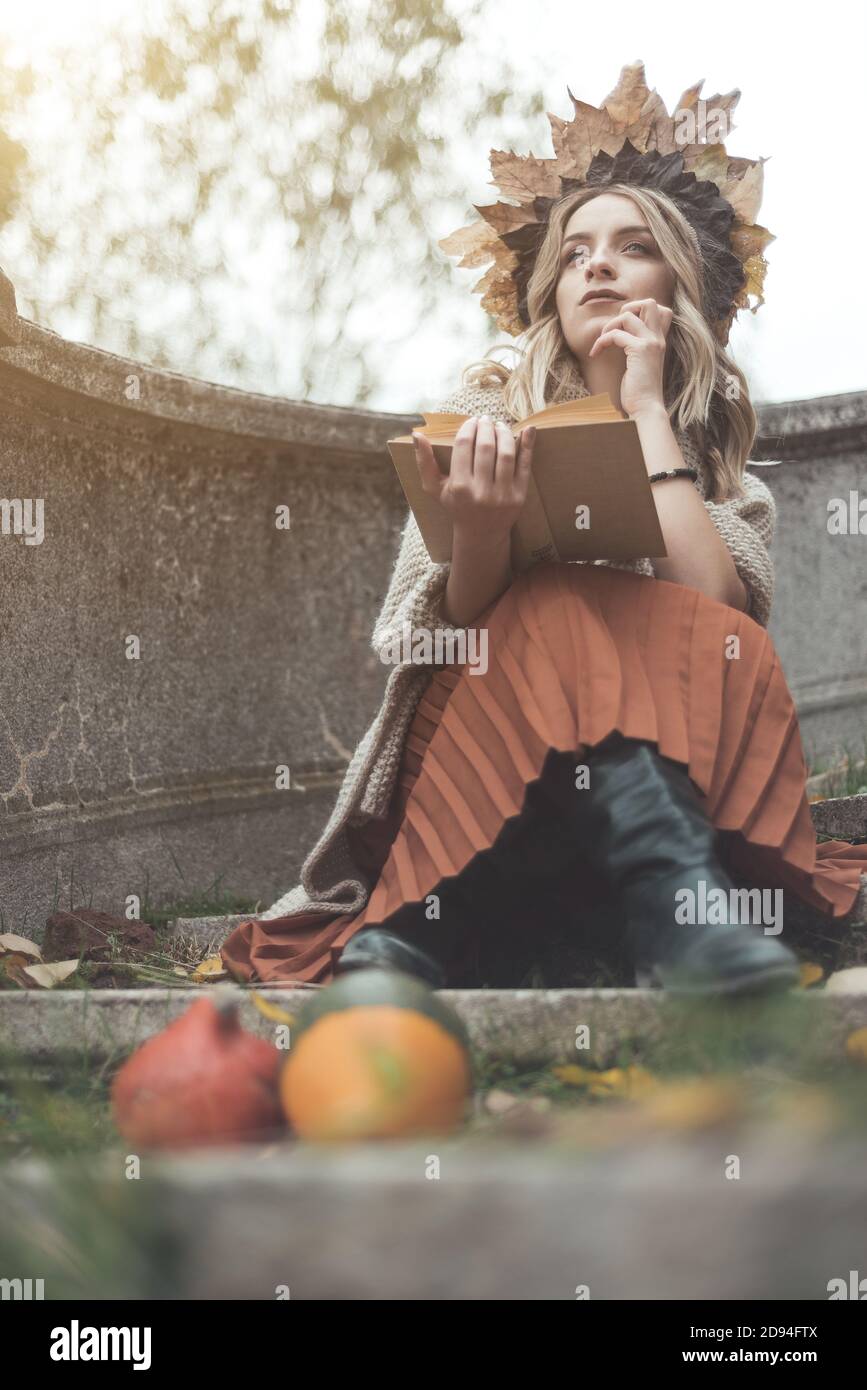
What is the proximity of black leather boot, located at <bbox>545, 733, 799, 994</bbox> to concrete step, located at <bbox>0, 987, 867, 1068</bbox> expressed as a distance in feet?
0.18

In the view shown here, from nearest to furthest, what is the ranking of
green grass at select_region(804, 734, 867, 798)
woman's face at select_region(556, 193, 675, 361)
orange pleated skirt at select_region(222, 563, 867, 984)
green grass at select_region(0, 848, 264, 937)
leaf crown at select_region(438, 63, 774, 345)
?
orange pleated skirt at select_region(222, 563, 867, 984), woman's face at select_region(556, 193, 675, 361), leaf crown at select_region(438, 63, 774, 345), green grass at select_region(0, 848, 264, 937), green grass at select_region(804, 734, 867, 798)

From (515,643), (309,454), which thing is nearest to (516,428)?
(515,643)

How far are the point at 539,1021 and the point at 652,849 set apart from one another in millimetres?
253

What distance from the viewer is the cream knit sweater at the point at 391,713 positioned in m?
2.00

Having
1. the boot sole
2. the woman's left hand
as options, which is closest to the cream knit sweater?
the woman's left hand

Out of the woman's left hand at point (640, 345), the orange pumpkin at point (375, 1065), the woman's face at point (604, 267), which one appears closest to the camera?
the orange pumpkin at point (375, 1065)

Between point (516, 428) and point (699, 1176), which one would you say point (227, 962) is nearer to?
point (516, 428)

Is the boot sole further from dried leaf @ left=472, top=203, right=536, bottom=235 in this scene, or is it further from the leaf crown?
dried leaf @ left=472, top=203, right=536, bottom=235

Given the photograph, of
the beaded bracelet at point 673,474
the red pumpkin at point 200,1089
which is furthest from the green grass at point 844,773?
the red pumpkin at point 200,1089

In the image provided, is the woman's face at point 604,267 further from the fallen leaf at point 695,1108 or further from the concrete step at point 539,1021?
the fallen leaf at point 695,1108

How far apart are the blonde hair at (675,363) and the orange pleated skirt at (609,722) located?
2.13 feet

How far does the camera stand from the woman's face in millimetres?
2258

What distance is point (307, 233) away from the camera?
25.1ft
